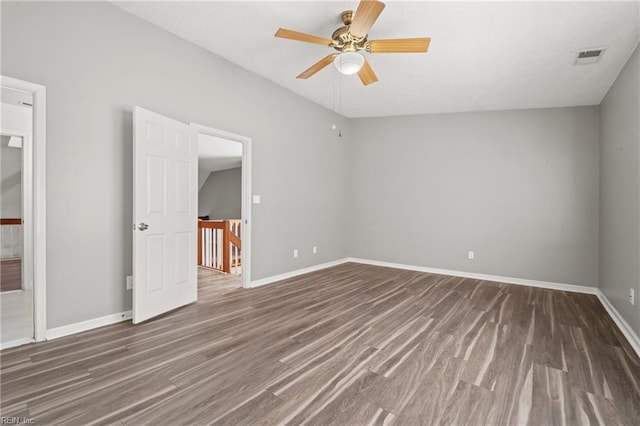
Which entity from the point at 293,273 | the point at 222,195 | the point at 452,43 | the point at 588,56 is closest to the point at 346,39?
the point at 452,43

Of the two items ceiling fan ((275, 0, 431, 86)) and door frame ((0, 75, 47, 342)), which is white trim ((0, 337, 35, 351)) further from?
ceiling fan ((275, 0, 431, 86))

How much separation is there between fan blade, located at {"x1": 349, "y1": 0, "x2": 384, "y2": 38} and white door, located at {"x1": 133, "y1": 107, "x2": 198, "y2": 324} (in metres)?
2.05

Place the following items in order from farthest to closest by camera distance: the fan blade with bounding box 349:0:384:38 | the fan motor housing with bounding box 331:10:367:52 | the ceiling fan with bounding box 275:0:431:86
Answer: the fan motor housing with bounding box 331:10:367:52, the ceiling fan with bounding box 275:0:431:86, the fan blade with bounding box 349:0:384:38

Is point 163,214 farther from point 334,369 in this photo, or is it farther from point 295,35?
point 334,369

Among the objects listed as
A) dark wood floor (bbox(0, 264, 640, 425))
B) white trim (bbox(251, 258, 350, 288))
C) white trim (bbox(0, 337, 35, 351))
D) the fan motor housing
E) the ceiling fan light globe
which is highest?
the fan motor housing

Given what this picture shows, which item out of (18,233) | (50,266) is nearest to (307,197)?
(50,266)

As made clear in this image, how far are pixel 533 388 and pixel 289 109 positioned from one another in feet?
14.4

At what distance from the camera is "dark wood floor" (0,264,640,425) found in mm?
1661

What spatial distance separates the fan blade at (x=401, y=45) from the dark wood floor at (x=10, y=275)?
18.0ft

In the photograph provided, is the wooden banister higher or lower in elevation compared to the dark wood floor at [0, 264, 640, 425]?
higher

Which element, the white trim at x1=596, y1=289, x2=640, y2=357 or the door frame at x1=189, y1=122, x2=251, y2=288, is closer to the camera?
the white trim at x1=596, y1=289, x2=640, y2=357

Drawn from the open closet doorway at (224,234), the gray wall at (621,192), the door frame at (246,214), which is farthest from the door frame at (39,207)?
the gray wall at (621,192)

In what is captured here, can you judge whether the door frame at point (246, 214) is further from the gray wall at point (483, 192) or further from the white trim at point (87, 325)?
the gray wall at point (483, 192)

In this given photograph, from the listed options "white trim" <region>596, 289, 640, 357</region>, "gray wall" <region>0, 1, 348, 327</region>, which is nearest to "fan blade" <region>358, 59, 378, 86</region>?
"gray wall" <region>0, 1, 348, 327</region>
